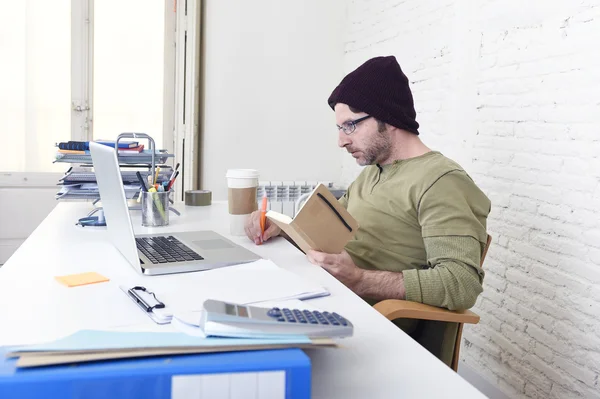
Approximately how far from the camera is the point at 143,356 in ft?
2.18

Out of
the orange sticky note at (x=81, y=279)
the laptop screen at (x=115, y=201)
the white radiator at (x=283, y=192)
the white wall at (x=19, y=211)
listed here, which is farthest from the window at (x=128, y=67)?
the orange sticky note at (x=81, y=279)

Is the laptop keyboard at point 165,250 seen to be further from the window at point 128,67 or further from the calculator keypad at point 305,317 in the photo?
the window at point 128,67

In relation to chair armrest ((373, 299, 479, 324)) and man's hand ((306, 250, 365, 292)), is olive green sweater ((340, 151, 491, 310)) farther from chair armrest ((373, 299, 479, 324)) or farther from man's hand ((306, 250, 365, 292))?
→ man's hand ((306, 250, 365, 292))

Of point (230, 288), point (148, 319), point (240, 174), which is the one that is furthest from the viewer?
point (240, 174)

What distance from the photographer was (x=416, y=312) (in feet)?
4.48

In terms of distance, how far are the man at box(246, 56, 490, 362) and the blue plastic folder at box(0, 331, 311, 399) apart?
764 mm

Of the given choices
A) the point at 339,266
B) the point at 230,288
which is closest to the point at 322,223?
the point at 339,266

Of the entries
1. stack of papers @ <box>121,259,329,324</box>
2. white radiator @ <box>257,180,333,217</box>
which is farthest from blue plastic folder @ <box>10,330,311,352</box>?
white radiator @ <box>257,180,333,217</box>

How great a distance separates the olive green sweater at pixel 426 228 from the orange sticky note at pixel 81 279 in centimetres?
72

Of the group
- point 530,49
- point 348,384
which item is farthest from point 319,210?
point 530,49

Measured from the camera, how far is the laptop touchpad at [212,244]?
1.50m

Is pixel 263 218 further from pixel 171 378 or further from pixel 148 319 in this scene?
pixel 171 378

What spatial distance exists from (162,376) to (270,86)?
3.27 metres

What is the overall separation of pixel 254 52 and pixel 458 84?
61.6 inches
